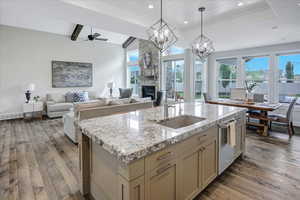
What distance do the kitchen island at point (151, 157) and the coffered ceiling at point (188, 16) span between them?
2474 mm

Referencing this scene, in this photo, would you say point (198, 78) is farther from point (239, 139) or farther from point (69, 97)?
point (69, 97)

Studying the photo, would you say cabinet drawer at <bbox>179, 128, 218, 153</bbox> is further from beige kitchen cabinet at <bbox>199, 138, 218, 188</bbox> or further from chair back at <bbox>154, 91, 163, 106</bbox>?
chair back at <bbox>154, 91, 163, 106</bbox>

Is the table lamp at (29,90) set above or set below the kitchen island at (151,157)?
above

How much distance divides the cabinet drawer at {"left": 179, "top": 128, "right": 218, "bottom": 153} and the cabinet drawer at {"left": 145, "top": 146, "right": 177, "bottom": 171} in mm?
142

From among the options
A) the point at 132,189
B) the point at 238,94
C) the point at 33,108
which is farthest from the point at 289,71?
the point at 33,108

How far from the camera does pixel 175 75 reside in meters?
7.33

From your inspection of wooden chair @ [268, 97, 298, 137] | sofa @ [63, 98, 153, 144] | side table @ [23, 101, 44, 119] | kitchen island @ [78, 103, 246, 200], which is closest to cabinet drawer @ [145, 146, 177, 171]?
kitchen island @ [78, 103, 246, 200]

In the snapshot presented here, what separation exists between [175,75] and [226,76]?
2.13m

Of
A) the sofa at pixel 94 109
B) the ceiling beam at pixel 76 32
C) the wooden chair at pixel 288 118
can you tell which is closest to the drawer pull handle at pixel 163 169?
the sofa at pixel 94 109

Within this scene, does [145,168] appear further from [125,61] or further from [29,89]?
[125,61]

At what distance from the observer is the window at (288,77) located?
5180 mm

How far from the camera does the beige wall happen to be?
5.73 m

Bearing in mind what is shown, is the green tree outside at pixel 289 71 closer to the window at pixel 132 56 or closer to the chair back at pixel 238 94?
the chair back at pixel 238 94

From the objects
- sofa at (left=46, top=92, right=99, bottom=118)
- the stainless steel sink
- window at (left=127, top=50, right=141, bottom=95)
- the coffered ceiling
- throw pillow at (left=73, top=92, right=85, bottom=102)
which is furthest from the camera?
window at (left=127, top=50, right=141, bottom=95)
